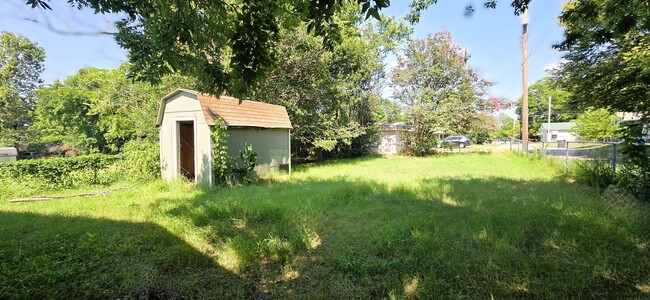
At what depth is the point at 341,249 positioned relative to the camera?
3.57 m

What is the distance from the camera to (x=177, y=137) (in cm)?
849

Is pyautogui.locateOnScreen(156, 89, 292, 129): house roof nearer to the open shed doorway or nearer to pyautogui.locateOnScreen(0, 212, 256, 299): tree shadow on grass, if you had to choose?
the open shed doorway

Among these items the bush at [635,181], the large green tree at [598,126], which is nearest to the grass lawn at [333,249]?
the bush at [635,181]

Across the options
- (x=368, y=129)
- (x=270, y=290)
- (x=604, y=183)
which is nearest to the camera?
(x=270, y=290)

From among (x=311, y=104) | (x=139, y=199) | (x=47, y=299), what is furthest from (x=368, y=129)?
(x=47, y=299)

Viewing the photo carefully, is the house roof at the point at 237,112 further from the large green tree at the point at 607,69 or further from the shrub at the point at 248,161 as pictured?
the large green tree at the point at 607,69

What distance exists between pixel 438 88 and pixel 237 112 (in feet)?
48.2

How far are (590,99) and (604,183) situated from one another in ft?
30.2

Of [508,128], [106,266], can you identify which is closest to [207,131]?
[106,266]

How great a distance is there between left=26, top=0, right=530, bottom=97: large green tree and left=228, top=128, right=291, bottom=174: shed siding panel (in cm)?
461

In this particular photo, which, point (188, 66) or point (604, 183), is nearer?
point (188, 66)

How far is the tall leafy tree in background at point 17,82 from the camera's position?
2581 centimetres

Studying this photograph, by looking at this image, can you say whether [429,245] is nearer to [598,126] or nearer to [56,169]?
[56,169]

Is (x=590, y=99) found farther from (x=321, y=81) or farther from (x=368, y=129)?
(x=321, y=81)
